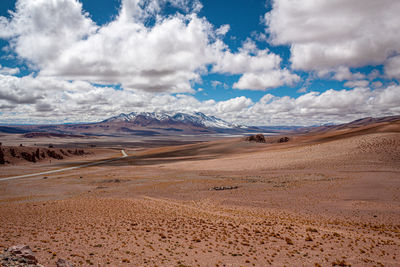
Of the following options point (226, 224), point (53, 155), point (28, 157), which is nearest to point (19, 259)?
point (226, 224)

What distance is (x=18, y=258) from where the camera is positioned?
727 centimetres

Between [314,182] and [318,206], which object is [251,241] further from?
[314,182]

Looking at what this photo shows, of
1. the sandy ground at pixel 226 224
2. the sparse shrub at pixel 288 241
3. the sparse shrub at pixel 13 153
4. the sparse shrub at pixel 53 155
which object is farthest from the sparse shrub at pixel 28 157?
the sparse shrub at pixel 288 241

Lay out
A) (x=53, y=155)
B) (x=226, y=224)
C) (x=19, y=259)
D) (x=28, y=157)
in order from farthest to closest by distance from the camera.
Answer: (x=53, y=155) < (x=28, y=157) < (x=226, y=224) < (x=19, y=259)

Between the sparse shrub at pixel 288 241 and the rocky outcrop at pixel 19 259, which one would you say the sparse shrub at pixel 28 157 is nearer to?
the rocky outcrop at pixel 19 259

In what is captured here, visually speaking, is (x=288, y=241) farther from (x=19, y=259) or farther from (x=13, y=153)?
(x=13, y=153)

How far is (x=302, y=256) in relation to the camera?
9969 mm

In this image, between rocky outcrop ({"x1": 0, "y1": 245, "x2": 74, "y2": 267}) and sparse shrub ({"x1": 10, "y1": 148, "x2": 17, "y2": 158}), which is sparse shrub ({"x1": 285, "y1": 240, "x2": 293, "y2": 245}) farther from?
sparse shrub ({"x1": 10, "y1": 148, "x2": 17, "y2": 158})

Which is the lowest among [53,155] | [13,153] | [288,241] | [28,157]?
[53,155]

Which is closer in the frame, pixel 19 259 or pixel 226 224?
pixel 19 259

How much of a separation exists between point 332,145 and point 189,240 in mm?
49363

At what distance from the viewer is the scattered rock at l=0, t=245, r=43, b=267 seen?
22.7 ft

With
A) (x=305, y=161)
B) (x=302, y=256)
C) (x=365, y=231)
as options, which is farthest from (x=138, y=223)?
(x=305, y=161)

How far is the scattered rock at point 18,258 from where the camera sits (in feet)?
22.7
